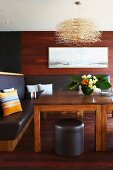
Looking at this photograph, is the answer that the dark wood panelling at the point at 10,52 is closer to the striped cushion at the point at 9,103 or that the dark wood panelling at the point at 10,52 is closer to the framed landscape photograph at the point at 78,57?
the framed landscape photograph at the point at 78,57

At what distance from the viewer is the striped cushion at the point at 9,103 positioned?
114 inches

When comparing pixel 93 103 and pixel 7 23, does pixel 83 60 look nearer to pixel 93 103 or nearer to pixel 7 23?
pixel 7 23

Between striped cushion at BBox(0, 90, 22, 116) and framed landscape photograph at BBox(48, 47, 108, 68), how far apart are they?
257 centimetres

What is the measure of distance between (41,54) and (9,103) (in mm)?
2834

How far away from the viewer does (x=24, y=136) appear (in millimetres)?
3125

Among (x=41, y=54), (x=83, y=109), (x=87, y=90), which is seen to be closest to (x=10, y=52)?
(x=41, y=54)

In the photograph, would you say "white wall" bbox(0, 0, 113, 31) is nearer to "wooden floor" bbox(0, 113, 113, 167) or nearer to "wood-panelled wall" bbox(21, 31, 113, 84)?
"wood-panelled wall" bbox(21, 31, 113, 84)

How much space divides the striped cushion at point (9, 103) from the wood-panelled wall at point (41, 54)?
8.04 ft

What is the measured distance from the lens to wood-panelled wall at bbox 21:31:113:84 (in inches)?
216

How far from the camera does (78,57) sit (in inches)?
215

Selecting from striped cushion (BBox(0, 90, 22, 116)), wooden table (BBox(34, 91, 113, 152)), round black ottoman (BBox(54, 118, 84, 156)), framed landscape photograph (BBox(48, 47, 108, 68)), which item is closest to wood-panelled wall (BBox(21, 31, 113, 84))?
framed landscape photograph (BBox(48, 47, 108, 68))

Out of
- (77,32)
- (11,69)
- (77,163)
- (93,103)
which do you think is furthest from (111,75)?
(77,163)

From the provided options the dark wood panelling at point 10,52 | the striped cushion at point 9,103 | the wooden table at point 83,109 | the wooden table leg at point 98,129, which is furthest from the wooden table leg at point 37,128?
the dark wood panelling at point 10,52

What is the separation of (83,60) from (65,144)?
3.46 meters
